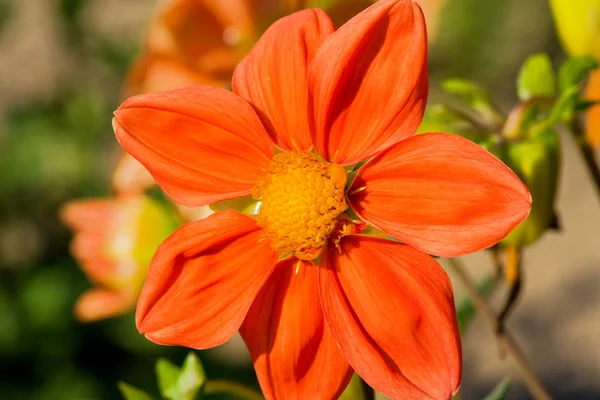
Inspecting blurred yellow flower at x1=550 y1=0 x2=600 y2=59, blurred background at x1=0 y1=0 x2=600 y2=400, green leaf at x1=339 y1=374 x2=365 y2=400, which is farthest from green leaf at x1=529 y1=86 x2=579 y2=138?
blurred background at x1=0 y1=0 x2=600 y2=400

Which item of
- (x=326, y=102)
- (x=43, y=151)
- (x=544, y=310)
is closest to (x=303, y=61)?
(x=326, y=102)

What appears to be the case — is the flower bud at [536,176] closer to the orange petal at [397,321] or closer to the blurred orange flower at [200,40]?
the orange petal at [397,321]

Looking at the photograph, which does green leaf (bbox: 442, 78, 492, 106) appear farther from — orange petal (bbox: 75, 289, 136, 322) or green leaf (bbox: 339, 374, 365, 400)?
orange petal (bbox: 75, 289, 136, 322)

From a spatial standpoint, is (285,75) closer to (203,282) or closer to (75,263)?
(203,282)

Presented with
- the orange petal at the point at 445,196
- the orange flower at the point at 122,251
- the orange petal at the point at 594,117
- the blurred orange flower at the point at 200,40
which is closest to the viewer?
the orange petal at the point at 445,196

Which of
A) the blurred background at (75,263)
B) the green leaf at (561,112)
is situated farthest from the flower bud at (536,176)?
the blurred background at (75,263)

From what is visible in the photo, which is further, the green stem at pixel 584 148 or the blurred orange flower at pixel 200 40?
the blurred orange flower at pixel 200 40

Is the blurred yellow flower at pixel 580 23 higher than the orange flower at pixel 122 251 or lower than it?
higher

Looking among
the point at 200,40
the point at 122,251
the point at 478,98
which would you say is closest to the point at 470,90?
the point at 478,98
